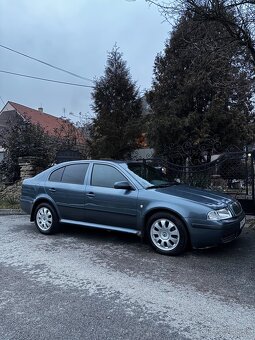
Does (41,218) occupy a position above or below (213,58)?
below

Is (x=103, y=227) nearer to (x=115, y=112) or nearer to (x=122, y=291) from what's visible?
(x=122, y=291)

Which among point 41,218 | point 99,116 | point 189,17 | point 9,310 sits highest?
point 189,17

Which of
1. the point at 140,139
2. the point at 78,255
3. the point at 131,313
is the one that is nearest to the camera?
the point at 131,313

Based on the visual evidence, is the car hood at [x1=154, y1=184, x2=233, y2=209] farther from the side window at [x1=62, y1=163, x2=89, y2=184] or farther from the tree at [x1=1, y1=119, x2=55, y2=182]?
the tree at [x1=1, y1=119, x2=55, y2=182]

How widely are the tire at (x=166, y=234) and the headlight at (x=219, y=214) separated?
0.44m

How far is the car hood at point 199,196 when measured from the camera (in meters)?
5.48

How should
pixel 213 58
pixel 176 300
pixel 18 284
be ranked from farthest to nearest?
pixel 213 58 → pixel 18 284 → pixel 176 300

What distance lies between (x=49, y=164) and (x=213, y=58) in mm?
6662

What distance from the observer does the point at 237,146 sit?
12961 mm

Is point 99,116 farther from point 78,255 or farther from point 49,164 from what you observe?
point 78,255

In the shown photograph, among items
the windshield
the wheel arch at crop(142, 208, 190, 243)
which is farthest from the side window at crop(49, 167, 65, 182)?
the wheel arch at crop(142, 208, 190, 243)

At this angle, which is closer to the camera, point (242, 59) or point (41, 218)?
point (41, 218)

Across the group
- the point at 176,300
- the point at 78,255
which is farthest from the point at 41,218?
the point at 176,300

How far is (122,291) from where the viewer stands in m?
4.18
